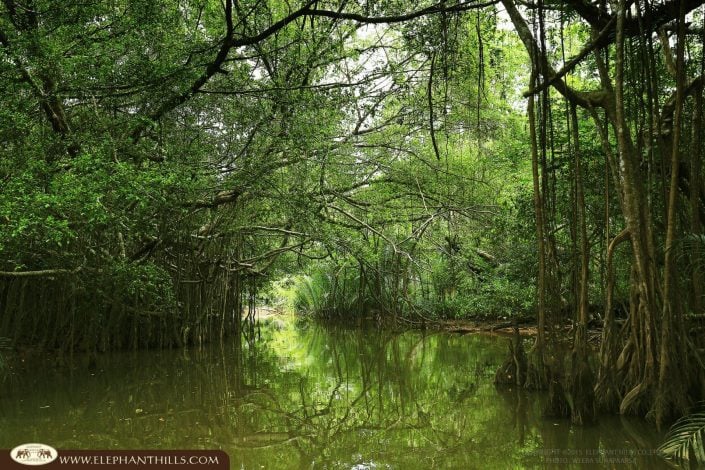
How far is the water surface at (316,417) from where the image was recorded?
3.14 metres

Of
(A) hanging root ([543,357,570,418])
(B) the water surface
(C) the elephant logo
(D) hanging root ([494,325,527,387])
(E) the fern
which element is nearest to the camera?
(E) the fern

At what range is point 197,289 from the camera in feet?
32.6

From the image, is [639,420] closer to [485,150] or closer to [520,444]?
[520,444]

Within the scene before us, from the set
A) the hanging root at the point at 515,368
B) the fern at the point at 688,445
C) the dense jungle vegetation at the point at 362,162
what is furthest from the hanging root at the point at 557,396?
the hanging root at the point at 515,368

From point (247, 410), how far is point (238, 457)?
136 cm

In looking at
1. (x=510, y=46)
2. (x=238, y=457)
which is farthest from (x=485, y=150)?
(x=238, y=457)

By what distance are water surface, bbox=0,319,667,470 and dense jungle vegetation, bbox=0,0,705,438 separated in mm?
489

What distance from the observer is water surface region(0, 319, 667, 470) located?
3.14 meters

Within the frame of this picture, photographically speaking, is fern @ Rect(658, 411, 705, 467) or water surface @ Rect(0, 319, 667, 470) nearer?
fern @ Rect(658, 411, 705, 467)

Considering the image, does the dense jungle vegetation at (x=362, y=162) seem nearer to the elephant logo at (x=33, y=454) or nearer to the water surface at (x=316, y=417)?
the water surface at (x=316, y=417)

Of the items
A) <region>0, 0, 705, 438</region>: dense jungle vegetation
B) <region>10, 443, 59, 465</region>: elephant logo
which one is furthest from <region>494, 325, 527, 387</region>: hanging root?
<region>10, 443, 59, 465</region>: elephant logo

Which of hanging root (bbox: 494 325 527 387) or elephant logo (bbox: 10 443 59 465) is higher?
hanging root (bbox: 494 325 527 387)

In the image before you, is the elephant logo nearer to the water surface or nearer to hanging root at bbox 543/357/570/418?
the water surface

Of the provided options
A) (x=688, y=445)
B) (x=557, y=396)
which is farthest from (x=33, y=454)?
(x=688, y=445)
